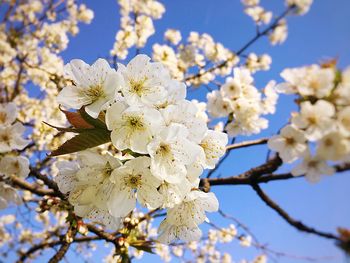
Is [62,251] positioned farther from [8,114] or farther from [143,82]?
[143,82]

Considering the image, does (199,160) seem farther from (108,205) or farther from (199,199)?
(108,205)

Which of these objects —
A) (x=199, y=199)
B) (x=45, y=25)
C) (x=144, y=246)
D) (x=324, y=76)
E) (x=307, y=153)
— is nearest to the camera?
(x=324, y=76)

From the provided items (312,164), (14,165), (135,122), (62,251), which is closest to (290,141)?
(312,164)

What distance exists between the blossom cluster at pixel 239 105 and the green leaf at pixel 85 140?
5.24 ft

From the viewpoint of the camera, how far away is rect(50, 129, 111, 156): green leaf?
1119 mm

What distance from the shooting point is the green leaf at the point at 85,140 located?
1.12 m

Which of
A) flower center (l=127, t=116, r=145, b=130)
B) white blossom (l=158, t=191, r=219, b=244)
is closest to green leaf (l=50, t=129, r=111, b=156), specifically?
flower center (l=127, t=116, r=145, b=130)

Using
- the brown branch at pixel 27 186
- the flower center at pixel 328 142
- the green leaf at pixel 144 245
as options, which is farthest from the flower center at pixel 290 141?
the brown branch at pixel 27 186

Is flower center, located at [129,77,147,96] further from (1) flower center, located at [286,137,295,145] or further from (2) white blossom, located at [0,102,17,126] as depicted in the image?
(2) white blossom, located at [0,102,17,126]

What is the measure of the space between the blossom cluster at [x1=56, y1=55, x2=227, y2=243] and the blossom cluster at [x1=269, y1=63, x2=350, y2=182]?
A: 30 cm

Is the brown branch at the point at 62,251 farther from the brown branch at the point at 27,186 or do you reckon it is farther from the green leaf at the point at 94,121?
the green leaf at the point at 94,121

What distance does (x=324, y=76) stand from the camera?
0.99 metres

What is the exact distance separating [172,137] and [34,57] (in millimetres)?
5725

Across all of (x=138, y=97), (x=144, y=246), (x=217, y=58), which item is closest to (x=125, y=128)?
(x=138, y=97)
